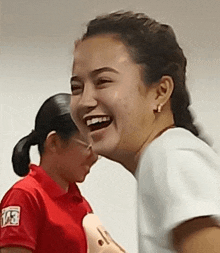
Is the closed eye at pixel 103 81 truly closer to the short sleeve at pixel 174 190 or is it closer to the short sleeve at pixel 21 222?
the short sleeve at pixel 174 190

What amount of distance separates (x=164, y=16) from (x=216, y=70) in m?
0.16

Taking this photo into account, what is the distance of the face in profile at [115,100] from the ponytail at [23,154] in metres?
0.22

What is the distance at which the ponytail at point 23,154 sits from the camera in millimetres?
879

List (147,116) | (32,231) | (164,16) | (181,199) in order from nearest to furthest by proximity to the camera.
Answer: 1. (181,199)
2. (147,116)
3. (32,231)
4. (164,16)

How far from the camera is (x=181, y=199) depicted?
1.66 ft

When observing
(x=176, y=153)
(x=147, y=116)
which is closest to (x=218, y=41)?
(x=147, y=116)

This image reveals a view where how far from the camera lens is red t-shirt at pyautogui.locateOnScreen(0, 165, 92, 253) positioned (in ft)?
2.62

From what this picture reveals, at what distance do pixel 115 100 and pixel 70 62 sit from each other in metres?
0.25

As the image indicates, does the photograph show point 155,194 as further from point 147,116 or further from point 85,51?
point 85,51

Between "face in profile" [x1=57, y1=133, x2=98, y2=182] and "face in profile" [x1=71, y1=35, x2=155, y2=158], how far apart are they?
16 cm

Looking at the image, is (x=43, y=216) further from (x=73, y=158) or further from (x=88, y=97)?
(x=88, y=97)

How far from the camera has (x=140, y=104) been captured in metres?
0.67

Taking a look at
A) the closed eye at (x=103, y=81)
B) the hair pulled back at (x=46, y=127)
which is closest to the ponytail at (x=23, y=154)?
the hair pulled back at (x=46, y=127)

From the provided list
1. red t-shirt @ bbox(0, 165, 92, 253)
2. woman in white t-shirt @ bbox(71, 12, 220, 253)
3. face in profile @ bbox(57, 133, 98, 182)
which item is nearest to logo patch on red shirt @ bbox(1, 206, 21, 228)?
red t-shirt @ bbox(0, 165, 92, 253)
